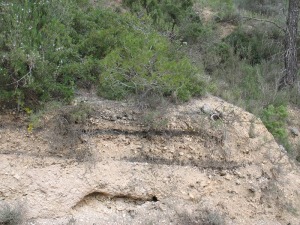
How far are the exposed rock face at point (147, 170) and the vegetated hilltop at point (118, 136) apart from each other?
2 cm

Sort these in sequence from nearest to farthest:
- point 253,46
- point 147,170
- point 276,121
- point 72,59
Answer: point 147,170 → point 72,59 → point 276,121 → point 253,46

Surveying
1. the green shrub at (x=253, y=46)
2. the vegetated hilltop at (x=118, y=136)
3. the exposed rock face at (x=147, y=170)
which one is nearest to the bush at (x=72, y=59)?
the vegetated hilltop at (x=118, y=136)

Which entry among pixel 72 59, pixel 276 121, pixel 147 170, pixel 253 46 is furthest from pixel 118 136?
pixel 253 46

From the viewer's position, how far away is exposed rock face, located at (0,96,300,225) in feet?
20.7

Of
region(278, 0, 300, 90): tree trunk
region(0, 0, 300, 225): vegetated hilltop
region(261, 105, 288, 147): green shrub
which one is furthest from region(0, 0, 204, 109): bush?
region(278, 0, 300, 90): tree trunk

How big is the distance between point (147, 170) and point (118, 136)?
68 centimetres

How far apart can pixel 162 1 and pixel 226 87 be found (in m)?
2.70

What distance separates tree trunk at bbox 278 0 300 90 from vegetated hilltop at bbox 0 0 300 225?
2.66 meters

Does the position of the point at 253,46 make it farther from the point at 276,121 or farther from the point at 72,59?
the point at 72,59

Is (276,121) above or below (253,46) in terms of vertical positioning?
below

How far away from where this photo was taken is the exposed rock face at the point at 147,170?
631cm

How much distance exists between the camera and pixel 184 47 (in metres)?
9.61

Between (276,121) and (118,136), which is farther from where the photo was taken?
(276,121)

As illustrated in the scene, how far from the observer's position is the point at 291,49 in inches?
422
